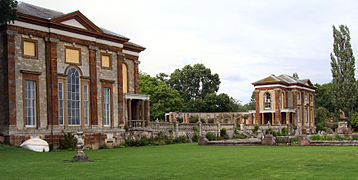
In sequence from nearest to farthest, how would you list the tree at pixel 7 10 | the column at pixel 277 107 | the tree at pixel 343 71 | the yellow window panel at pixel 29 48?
the tree at pixel 7 10, the yellow window panel at pixel 29 48, the tree at pixel 343 71, the column at pixel 277 107

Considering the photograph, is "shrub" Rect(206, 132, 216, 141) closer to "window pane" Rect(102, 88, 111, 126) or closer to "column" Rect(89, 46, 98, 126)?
"window pane" Rect(102, 88, 111, 126)

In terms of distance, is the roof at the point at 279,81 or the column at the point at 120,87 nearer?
the column at the point at 120,87

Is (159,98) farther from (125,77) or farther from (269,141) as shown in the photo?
(269,141)

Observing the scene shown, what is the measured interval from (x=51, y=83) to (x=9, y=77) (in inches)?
133

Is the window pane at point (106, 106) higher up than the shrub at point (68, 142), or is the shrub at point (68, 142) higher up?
the window pane at point (106, 106)

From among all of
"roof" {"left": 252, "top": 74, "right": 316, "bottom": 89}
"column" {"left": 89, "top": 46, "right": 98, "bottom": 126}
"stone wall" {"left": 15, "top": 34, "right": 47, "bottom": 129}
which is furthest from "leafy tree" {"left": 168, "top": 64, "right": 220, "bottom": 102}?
"stone wall" {"left": 15, "top": 34, "right": 47, "bottom": 129}

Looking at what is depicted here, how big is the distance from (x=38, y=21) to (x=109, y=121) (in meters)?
10.6

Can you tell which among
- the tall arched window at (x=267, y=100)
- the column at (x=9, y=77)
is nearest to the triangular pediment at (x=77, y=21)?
the column at (x=9, y=77)

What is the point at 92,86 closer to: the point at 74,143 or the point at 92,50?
the point at 92,50

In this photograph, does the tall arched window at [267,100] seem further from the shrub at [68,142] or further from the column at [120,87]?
the shrub at [68,142]

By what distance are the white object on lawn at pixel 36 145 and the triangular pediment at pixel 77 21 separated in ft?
29.2

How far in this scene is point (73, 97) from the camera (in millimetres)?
33375

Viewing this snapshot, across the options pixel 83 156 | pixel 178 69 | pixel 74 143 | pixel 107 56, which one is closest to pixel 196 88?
pixel 178 69

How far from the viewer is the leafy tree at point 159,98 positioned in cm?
6888
